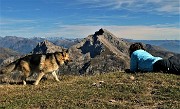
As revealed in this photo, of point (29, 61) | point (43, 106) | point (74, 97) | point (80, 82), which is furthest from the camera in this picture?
point (29, 61)

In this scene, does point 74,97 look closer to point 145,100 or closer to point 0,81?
point 145,100

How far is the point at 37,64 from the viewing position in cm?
2227

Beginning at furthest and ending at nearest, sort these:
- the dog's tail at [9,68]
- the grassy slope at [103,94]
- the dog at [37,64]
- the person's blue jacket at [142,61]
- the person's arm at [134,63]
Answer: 1. the person's arm at [134,63]
2. the person's blue jacket at [142,61]
3. the dog's tail at [9,68]
4. the dog at [37,64]
5. the grassy slope at [103,94]

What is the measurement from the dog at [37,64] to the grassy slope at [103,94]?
1.22 metres

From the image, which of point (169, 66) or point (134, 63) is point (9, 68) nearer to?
point (134, 63)

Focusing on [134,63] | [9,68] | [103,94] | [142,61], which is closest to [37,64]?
[9,68]

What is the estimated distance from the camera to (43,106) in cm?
1500

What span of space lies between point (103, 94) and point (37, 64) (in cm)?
687

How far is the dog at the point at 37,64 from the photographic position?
2223 cm

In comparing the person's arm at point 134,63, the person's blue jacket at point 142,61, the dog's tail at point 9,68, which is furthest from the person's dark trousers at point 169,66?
the dog's tail at point 9,68

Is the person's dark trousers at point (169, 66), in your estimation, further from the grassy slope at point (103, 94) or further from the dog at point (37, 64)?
the dog at point (37, 64)

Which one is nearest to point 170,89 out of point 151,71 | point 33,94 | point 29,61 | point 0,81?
point 151,71

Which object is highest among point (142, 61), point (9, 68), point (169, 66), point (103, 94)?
point (142, 61)

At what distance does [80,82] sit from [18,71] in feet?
15.5
